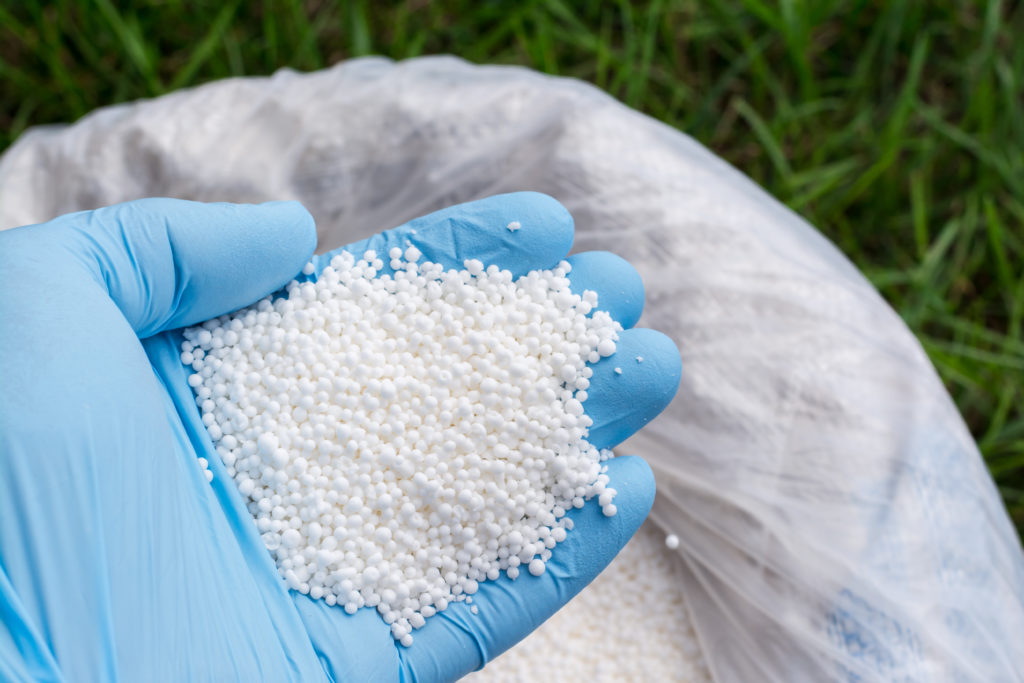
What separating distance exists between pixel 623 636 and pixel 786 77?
105 centimetres

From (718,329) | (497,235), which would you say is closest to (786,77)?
(718,329)

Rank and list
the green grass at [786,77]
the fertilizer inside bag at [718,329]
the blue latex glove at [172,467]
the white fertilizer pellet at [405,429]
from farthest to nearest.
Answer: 1. the green grass at [786,77]
2. the fertilizer inside bag at [718,329]
3. the white fertilizer pellet at [405,429]
4. the blue latex glove at [172,467]

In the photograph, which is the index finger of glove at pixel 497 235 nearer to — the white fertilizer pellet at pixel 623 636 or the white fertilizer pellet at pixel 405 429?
the white fertilizer pellet at pixel 405 429

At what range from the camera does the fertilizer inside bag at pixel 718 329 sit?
0.94 metres

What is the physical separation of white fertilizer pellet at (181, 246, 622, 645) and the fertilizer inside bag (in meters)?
0.27

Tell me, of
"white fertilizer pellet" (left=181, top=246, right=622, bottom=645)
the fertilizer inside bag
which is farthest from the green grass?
"white fertilizer pellet" (left=181, top=246, right=622, bottom=645)

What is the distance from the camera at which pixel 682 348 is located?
3.40 feet

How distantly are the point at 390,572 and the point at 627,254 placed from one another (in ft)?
1.77

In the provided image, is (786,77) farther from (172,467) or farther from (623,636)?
(172,467)

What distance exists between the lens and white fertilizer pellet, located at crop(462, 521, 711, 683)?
0.98 meters

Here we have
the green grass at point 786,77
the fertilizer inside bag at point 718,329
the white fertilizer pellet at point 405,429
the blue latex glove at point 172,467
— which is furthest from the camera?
the green grass at point 786,77

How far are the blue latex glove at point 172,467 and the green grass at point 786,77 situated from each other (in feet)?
2.08

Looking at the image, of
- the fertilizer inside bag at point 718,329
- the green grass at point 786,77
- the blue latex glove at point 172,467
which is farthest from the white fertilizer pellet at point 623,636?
the green grass at point 786,77

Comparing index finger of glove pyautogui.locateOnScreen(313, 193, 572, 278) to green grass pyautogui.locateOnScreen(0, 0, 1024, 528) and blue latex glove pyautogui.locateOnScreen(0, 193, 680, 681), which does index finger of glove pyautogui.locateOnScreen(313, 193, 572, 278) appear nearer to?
blue latex glove pyautogui.locateOnScreen(0, 193, 680, 681)
